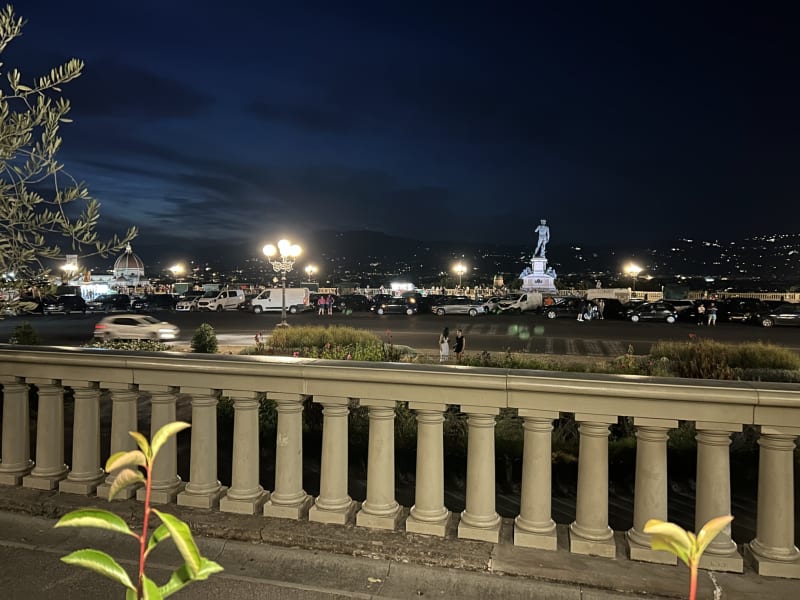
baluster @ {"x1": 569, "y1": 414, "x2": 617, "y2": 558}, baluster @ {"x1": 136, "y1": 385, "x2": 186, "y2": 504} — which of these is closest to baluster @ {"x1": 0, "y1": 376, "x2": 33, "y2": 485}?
baluster @ {"x1": 136, "y1": 385, "x2": 186, "y2": 504}

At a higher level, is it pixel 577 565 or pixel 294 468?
pixel 294 468

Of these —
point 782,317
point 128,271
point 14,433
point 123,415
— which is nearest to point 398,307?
point 782,317

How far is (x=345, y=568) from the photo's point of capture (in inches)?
136

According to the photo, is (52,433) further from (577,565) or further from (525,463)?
(577,565)

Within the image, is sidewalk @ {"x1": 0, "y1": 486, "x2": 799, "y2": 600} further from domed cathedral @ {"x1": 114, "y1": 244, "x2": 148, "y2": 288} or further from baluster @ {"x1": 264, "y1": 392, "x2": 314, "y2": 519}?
domed cathedral @ {"x1": 114, "y1": 244, "x2": 148, "y2": 288}

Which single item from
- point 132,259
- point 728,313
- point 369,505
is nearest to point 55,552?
point 369,505

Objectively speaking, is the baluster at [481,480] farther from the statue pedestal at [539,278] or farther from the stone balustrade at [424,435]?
the statue pedestal at [539,278]

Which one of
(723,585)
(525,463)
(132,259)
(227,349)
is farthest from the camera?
(132,259)

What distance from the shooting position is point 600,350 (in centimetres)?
2209

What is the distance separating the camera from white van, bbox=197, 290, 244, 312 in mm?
49963

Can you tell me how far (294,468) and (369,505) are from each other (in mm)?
559

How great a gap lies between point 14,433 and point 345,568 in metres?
2.85

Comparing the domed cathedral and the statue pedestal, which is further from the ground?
the domed cathedral

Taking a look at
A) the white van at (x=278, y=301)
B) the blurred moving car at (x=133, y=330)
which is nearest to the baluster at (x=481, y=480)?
the blurred moving car at (x=133, y=330)
